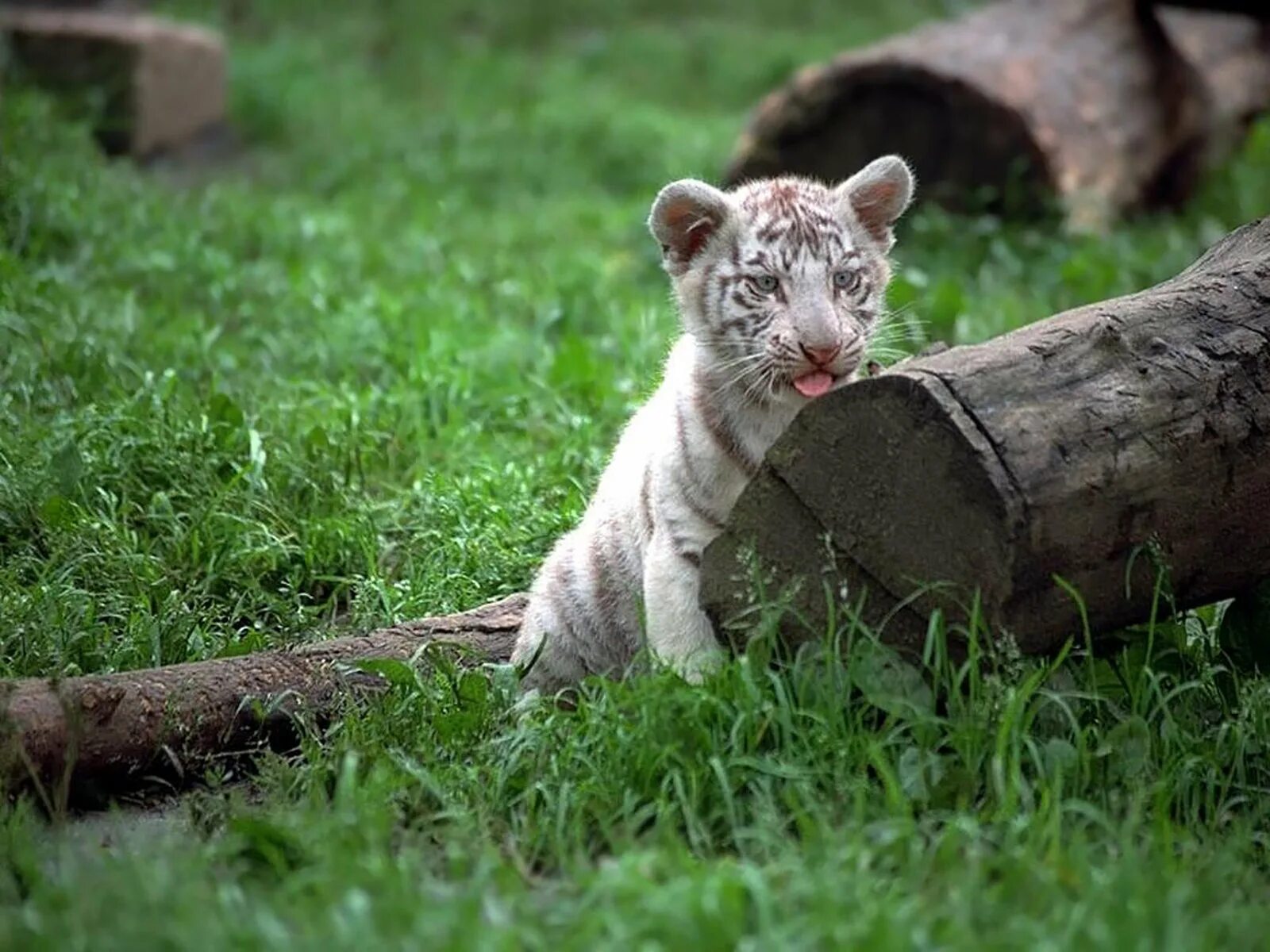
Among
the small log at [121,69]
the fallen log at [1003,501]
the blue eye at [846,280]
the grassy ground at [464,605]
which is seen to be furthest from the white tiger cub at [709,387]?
the small log at [121,69]

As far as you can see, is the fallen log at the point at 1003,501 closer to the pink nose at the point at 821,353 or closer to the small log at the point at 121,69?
the pink nose at the point at 821,353

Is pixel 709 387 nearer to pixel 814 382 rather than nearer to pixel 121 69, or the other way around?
pixel 814 382

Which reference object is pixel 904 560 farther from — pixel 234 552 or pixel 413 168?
pixel 413 168

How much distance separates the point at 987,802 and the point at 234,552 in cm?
275

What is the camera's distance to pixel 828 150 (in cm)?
1027

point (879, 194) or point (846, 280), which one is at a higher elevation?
point (879, 194)

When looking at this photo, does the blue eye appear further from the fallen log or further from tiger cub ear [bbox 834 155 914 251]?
the fallen log

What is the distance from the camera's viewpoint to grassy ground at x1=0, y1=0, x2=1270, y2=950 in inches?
136

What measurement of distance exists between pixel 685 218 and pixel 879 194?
23.0 inches

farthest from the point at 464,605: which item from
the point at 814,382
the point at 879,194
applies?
the point at 879,194

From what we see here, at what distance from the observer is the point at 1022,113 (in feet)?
32.4

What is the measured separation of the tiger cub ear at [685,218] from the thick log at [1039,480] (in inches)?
39.1

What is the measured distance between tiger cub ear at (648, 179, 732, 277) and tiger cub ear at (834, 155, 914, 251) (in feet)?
1.23

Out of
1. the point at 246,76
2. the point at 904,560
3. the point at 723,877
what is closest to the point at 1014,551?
the point at 904,560
